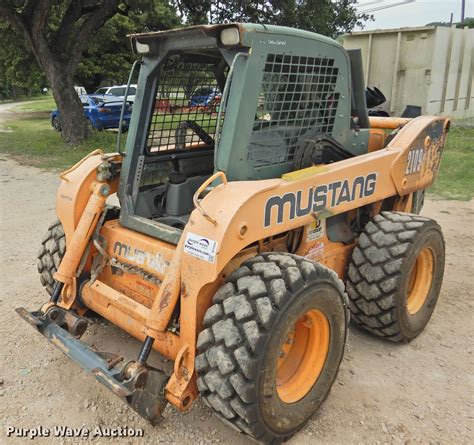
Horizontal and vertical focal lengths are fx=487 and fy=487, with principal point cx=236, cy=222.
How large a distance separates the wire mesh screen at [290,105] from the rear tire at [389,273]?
823mm

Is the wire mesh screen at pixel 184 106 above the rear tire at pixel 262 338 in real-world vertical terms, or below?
above

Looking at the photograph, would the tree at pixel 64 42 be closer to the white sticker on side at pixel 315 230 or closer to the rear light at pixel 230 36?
the rear light at pixel 230 36

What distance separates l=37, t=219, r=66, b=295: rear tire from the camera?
345 centimetres

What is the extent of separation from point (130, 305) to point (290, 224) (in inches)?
41.1

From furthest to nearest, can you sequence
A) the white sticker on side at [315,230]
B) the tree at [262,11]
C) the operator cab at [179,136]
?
the tree at [262,11] → the operator cab at [179,136] → the white sticker on side at [315,230]

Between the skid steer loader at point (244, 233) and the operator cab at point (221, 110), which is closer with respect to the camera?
the skid steer loader at point (244, 233)

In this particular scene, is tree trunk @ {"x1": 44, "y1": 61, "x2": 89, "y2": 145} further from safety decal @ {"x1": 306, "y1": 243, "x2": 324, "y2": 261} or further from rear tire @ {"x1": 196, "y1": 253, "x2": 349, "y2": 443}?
rear tire @ {"x1": 196, "y1": 253, "x2": 349, "y2": 443}

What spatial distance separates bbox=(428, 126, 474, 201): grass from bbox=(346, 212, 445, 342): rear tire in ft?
14.6

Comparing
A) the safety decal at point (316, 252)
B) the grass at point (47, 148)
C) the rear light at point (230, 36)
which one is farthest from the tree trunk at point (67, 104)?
the rear light at point (230, 36)

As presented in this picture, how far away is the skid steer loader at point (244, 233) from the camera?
2359mm

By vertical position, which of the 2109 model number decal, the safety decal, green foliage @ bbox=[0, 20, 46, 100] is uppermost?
green foliage @ bbox=[0, 20, 46, 100]

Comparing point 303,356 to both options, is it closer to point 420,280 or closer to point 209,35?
point 420,280

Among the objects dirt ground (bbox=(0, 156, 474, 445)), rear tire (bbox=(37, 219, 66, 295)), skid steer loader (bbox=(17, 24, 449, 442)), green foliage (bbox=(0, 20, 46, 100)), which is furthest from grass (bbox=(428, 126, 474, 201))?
green foliage (bbox=(0, 20, 46, 100))

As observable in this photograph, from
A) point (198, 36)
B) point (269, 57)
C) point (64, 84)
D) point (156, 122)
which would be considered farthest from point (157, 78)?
point (64, 84)
